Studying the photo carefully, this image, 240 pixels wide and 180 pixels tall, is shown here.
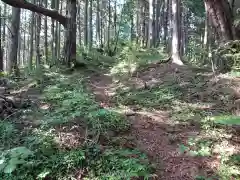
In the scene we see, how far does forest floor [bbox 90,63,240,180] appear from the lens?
532 cm

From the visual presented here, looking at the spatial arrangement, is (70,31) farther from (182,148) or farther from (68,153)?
(182,148)

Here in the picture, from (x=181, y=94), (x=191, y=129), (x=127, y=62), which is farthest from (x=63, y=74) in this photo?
(x=191, y=129)

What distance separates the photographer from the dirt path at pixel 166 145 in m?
5.19

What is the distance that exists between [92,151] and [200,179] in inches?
79.8

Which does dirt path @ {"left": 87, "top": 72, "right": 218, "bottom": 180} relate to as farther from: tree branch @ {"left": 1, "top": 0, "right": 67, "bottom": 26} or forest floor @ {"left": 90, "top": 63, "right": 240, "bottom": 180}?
tree branch @ {"left": 1, "top": 0, "right": 67, "bottom": 26}

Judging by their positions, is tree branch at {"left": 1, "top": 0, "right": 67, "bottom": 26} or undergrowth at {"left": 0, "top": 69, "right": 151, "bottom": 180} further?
tree branch at {"left": 1, "top": 0, "right": 67, "bottom": 26}

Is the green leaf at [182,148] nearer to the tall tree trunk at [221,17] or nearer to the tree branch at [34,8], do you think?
the tall tree trunk at [221,17]

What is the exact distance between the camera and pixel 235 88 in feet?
26.2

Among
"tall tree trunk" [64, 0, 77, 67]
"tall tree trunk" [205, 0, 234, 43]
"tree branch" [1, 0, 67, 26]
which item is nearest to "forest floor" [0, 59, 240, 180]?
"tall tree trunk" [205, 0, 234, 43]

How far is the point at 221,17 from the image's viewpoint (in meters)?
7.98

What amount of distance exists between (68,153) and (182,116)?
10.8ft

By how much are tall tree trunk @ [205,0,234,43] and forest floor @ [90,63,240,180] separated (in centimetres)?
138

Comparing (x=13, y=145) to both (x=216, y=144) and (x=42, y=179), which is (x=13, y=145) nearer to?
(x=42, y=179)

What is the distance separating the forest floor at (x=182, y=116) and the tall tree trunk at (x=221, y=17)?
1.38 meters
